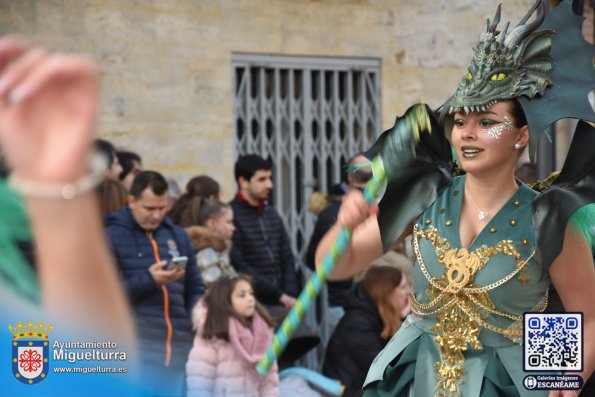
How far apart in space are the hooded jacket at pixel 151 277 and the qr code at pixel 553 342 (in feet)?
8.00

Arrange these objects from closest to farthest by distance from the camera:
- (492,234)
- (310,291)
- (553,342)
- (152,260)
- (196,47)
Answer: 1. (310,291)
2. (553,342)
3. (492,234)
4. (152,260)
5. (196,47)

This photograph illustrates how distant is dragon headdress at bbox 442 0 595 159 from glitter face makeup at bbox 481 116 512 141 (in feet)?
0.24

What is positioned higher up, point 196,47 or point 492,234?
point 196,47

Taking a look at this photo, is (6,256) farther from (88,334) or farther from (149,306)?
(149,306)

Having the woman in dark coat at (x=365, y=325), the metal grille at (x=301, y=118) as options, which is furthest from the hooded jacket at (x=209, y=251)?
the metal grille at (x=301, y=118)

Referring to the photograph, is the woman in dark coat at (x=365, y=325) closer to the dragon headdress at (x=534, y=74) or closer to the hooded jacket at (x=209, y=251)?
the hooded jacket at (x=209, y=251)

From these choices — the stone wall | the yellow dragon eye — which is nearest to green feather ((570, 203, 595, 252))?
the yellow dragon eye

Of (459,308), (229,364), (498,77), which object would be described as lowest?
(229,364)

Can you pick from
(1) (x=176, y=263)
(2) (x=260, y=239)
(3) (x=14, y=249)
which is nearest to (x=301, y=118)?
(2) (x=260, y=239)

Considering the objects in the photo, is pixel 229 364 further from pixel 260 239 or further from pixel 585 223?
pixel 585 223

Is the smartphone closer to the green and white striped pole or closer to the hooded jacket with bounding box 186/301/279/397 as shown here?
the hooded jacket with bounding box 186/301/279/397

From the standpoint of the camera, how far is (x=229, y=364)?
20.8ft

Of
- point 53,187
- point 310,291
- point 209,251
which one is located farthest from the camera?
point 209,251

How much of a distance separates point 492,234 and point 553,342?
43cm
